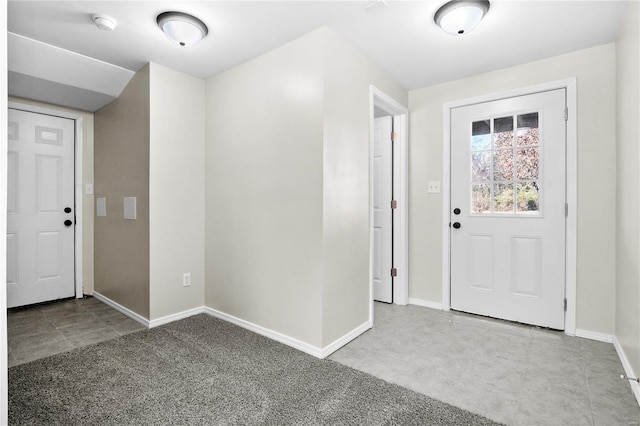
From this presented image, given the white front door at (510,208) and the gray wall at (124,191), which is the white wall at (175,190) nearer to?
the gray wall at (124,191)

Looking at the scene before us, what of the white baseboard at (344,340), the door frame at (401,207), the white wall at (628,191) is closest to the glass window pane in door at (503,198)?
the white wall at (628,191)

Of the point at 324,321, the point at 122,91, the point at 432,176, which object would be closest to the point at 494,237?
the point at 432,176

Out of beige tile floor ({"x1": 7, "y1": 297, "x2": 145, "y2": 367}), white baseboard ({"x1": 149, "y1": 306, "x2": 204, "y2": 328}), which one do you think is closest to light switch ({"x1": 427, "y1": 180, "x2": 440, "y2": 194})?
white baseboard ({"x1": 149, "y1": 306, "x2": 204, "y2": 328})

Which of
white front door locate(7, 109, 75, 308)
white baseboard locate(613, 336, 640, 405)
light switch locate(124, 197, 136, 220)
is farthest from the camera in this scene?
white front door locate(7, 109, 75, 308)

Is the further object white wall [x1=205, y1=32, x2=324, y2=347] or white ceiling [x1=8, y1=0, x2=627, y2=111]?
white wall [x1=205, y1=32, x2=324, y2=347]

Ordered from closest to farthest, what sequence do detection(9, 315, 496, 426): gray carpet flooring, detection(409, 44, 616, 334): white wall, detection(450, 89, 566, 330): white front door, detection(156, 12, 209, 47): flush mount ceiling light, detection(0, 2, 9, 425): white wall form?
detection(0, 2, 9, 425): white wall < detection(9, 315, 496, 426): gray carpet flooring < detection(156, 12, 209, 47): flush mount ceiling light < detection(409, 44, 616, 334): white wall < detection(450, 89, 566, 330): white front door

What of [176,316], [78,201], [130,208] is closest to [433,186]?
[176,316]

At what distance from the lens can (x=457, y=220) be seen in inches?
128

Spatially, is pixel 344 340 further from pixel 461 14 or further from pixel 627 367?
pixel 461 14

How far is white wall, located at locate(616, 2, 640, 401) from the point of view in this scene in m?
1.85

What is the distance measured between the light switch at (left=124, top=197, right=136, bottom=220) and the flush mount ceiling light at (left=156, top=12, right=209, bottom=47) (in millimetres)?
1505

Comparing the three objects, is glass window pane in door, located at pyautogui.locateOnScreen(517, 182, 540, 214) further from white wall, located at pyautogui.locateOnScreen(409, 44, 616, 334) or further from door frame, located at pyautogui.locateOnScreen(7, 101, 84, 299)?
door frame, located at pyautogui.locateOnScreen(7, 101, 84, 299)

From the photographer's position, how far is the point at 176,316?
3041 mm

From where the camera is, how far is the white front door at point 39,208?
11.0 feet
